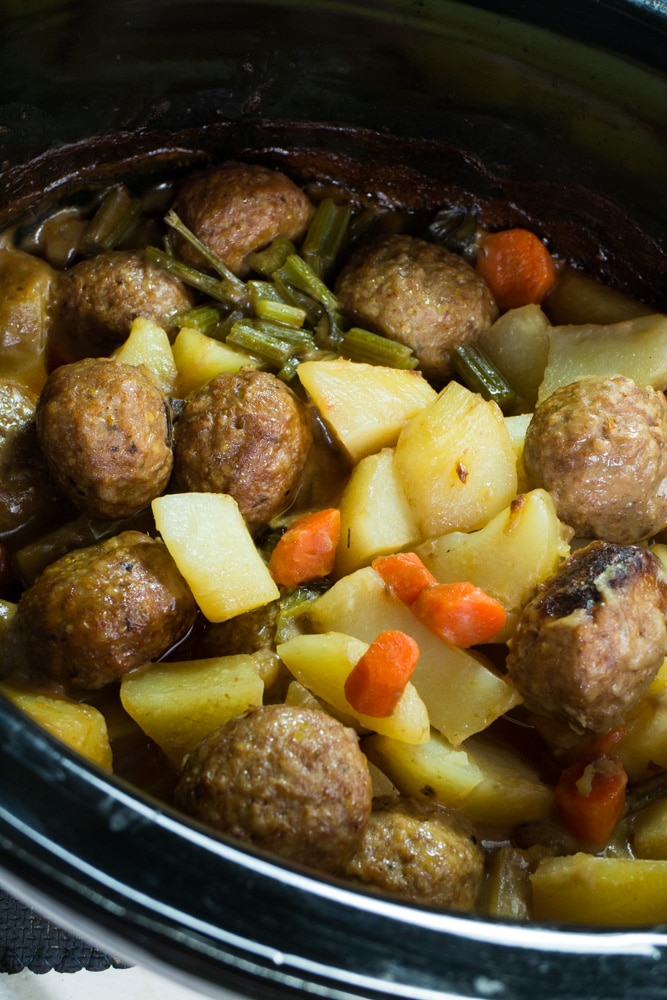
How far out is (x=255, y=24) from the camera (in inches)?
110

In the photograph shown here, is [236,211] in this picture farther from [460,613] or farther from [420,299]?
[460,613]

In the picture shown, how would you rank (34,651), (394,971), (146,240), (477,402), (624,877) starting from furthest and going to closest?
(146,240) < (477,402) < (34,651) < (624,877) < (394,971)

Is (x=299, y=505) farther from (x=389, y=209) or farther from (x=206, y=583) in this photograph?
(x=389, y=209)

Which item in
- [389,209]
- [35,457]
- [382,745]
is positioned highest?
[389,209]

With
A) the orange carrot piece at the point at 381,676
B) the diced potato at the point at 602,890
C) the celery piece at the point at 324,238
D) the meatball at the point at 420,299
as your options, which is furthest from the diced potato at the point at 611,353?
the diced potato at the point at 602,890

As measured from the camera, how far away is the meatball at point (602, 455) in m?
2.46

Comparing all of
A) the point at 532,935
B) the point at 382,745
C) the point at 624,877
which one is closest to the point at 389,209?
the point at 382,745

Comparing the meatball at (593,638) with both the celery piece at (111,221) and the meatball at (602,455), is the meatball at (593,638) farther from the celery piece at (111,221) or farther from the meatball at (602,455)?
the celery piece at (111,221)

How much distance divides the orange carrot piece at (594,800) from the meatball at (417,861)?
29 centimetres

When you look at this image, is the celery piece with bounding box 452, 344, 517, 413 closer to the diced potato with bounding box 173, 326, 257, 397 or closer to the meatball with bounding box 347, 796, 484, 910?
the diced potato with bounding box 173, 326, 257, 397

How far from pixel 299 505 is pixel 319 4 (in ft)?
4.28

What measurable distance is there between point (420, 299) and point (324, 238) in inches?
16.7

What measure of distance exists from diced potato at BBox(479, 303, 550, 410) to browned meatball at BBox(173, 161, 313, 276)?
676 millimetres

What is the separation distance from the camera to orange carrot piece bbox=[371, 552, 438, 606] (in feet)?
7.98
